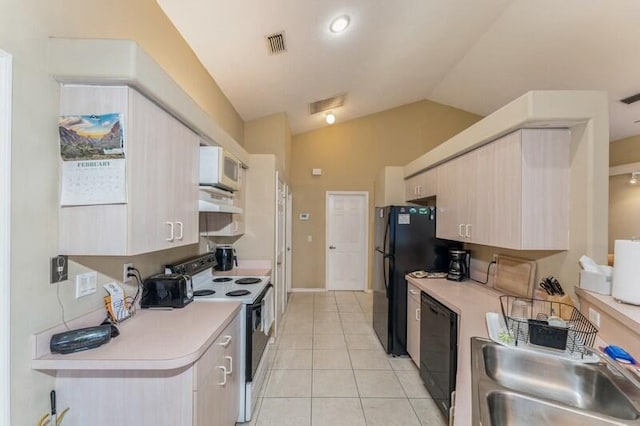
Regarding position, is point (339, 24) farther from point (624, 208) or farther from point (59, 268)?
point (624, 208)

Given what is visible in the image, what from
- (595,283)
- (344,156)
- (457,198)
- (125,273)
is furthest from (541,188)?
(344,156)

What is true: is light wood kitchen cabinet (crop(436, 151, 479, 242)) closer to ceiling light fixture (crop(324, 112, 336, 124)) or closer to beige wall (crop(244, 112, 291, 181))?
beige wall (crop(244, 112, 291, 181))

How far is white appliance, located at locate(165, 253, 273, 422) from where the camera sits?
7.09 feet

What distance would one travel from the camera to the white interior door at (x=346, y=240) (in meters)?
6.12

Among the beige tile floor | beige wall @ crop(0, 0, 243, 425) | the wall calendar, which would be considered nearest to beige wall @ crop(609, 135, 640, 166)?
the beige tile floor

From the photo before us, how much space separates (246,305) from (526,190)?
7.09ft

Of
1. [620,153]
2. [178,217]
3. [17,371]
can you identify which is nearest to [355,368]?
[178,217]

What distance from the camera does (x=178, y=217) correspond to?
1.79 meters

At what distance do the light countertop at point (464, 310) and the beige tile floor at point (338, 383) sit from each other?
90 centimetres

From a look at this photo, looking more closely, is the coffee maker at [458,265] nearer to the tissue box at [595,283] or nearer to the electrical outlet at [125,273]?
the tissue box at [595,283]

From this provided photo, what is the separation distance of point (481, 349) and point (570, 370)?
352mm

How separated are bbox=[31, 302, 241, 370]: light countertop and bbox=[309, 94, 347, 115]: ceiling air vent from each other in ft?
12.5

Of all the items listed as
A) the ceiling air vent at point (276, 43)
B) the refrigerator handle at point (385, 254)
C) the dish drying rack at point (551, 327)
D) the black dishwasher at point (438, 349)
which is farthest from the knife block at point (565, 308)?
the ceiling air vent at point (276, 43)

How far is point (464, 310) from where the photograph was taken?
207 cm
